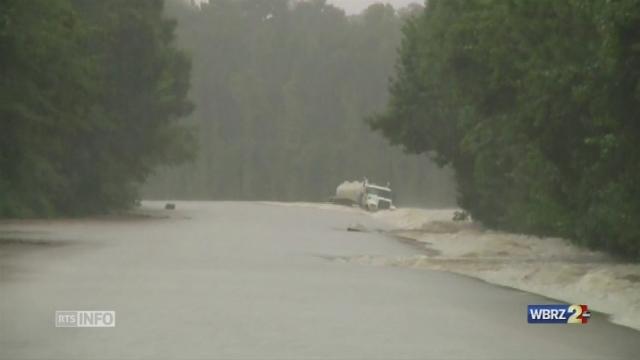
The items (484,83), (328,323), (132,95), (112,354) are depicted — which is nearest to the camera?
(112,354)

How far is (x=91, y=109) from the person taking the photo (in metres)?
63.1

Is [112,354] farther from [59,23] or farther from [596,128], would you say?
[59,23]

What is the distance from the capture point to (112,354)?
47.3ft

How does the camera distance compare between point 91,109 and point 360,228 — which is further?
point 91,109

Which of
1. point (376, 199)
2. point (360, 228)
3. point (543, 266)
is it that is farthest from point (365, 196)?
point (543, 266)

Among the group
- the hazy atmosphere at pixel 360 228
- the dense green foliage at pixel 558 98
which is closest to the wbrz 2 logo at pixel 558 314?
the hazy atmosphere at pixel 360 228

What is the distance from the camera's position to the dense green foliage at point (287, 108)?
164 metres

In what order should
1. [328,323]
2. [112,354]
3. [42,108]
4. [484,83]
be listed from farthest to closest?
1. [42,108]
2. [484,83]
3. [328,323]
4. [112,354]

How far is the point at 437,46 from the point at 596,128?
14184 millimetres

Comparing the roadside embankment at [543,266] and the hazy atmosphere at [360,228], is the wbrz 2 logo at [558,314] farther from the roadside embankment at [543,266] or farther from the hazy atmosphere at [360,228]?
the roadside embankment at [543,266]

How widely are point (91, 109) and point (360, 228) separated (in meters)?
15.2

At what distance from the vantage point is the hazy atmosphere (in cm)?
1711

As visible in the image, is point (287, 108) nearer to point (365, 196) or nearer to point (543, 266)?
point (365, 196)

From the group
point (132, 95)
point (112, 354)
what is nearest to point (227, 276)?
point (112, 354)
